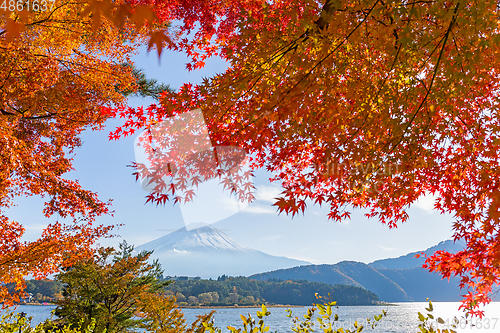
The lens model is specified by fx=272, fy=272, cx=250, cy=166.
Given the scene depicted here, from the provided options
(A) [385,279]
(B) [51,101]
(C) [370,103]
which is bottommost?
(A) [385,279]

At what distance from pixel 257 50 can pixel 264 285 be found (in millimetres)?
98527

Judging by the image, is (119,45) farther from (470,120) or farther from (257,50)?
(470,120)

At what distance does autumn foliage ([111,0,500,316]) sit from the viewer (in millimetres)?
3141

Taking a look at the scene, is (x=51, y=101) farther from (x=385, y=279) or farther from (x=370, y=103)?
(x=385, y=279)

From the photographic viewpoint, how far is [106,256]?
14039 mm

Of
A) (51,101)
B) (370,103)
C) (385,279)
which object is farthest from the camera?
(385,279)

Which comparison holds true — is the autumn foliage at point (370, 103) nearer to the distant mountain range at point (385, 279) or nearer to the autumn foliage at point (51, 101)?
the autumn foliage at point (51, 101)

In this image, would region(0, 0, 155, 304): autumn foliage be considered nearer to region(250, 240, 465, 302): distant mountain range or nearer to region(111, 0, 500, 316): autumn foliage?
region(111, 0, 500, 316): autumn foliage

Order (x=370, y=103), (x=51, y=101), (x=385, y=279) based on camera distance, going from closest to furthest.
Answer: (x=370, y=103) → (x=51, y=101) → (x=385, y=279)

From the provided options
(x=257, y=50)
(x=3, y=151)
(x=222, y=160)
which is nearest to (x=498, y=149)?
(x=257, y=50)

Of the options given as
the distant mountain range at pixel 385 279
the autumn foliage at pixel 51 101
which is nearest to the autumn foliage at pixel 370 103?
the autumn foliage at pixel 51 101

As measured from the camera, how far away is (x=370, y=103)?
413 centimetres

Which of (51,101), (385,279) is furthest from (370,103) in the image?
(385,279)

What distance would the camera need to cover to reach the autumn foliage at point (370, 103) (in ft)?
10.3
